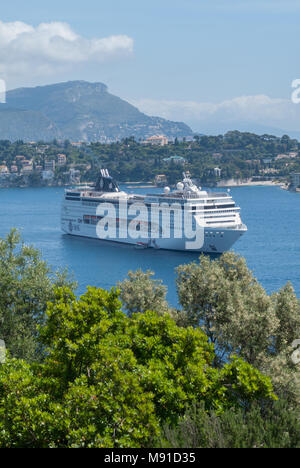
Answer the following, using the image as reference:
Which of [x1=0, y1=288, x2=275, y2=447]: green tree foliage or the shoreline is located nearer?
[x1=0, y1=288, x2=275, y2=447]: green tree foliage

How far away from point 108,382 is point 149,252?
29925mm

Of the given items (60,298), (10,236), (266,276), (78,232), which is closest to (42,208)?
(78,232)

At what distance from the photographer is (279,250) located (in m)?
36.9

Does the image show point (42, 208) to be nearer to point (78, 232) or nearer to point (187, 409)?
point (78, 232)

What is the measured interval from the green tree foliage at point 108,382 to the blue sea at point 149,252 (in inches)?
361

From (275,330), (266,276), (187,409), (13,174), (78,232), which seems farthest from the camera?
(13,174)

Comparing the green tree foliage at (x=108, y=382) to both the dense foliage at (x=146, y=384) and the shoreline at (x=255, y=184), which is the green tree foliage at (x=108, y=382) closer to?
the dense foliage at (x=146, y=384)

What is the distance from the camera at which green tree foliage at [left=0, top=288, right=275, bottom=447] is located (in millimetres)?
6988

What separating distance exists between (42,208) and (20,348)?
5633cm

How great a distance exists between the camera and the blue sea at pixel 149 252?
1158 inches

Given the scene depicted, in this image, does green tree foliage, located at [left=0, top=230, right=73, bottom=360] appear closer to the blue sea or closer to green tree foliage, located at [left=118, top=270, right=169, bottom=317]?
green tree foliage, located at [left=118, top=270, right=169, bottom=317]

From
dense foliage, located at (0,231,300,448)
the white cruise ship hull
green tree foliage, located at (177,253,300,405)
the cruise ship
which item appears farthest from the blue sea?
dense foliage, located at (0,231,300,448)

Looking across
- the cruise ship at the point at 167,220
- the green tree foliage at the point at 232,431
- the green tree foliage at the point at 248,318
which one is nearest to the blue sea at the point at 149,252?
the cruise ship at the point at 167,220

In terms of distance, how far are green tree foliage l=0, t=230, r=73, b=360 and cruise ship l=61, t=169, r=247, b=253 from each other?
23.4 metres
